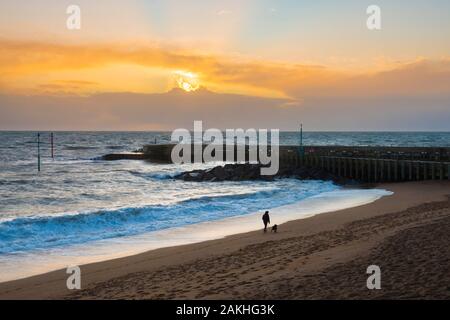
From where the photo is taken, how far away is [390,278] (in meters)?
9.57

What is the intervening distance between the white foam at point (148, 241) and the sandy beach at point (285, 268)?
109cm

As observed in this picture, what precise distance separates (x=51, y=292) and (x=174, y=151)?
72251mm

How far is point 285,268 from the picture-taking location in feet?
38.5

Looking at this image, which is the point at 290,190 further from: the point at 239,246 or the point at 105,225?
the point at 239,246

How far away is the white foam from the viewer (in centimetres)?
1518

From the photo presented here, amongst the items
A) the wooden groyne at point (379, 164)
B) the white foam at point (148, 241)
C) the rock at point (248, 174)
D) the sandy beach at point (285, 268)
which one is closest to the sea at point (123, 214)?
the white foam at point (148, 241)

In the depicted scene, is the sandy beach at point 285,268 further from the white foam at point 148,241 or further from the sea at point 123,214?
the sea at point 123,214

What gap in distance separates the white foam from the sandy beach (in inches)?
42.7

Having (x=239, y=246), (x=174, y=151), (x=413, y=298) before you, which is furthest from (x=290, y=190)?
A: (x=174, y=151)

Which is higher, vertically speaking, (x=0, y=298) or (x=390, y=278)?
(x=390, y=278)

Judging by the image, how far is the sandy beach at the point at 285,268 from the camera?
9383 millimetres

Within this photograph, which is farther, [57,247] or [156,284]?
[57,247]

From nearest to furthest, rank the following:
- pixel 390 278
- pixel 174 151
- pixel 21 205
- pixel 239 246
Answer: pixel 390 278 < pixel 239 246 < pixel 21 205 < pixel 174 151

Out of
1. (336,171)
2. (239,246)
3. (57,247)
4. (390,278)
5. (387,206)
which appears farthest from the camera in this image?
(336,171)
